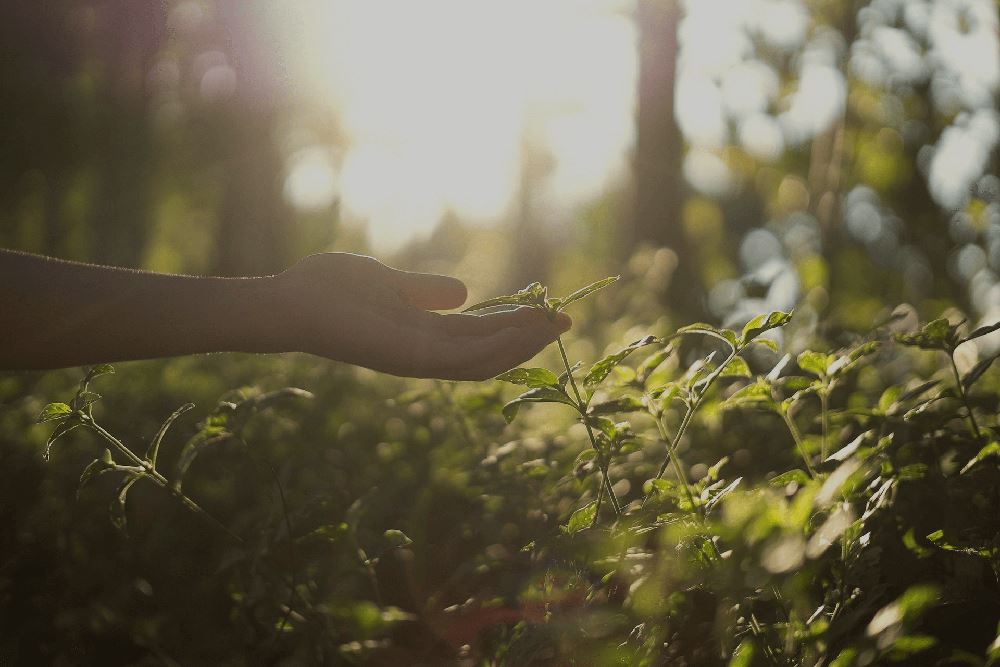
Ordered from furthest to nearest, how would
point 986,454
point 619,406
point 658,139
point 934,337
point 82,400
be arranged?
point 658,139 < point 82,400 < point 619,406 < point 934,337 < point 986,454

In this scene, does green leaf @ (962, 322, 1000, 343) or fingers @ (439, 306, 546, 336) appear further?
fingers @ (439, 306, 546, 336)

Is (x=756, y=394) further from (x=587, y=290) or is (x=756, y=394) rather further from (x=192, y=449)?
(x=192, y=449)

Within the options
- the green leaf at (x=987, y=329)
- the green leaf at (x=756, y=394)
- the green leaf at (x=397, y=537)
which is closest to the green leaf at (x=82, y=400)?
the green leaf at (x=397, y=537)

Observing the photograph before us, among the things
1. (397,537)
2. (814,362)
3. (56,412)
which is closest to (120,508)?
(56,412)

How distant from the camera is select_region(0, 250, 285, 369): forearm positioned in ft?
5.75

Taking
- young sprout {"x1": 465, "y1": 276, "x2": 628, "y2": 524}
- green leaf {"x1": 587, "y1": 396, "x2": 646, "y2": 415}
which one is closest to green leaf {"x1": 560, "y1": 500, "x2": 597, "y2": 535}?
young sprout {"x1": 465, "y1": 276, "x2": 628, "y2": 524}

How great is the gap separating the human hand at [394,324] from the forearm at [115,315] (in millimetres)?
72

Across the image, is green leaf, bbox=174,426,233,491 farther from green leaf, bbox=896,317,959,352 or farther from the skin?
green leaf, bbox=896,317,959,352

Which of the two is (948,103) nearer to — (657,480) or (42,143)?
(657,480)

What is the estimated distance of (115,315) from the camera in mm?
1784

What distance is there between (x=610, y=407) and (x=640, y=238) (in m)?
4.72

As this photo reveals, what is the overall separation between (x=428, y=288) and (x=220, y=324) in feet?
1.57

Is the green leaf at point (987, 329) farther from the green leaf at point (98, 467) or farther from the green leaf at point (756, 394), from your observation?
the green leaf at point (98, 467)

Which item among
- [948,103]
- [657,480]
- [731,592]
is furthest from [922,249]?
[731,592]
